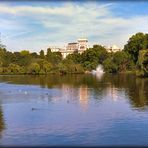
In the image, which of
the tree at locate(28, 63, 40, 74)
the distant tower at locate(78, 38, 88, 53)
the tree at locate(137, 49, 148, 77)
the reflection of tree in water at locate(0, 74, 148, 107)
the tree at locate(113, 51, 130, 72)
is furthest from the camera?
the distant tower at locate(78, 38, 88, 53)

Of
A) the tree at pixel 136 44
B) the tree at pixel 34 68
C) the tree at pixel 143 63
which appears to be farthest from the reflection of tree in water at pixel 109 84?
the tree at pixel 136 44

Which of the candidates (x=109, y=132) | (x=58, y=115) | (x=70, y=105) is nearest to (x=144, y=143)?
(x=109, y=132)

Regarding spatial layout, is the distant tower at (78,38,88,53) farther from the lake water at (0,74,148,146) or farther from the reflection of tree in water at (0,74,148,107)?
the lake water at (0,74,148,146)

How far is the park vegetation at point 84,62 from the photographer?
6209cm

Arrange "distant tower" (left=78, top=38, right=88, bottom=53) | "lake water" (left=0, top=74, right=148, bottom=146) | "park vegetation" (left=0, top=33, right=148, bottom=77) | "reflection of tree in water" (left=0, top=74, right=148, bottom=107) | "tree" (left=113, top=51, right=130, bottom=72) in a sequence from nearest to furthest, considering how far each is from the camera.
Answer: "lake water" (left=0, top=74, right=148, bottom=146)
"reflection of tree in water" (left=0, top=74, right=148, bottom=107)
"park vegetation" (left=0, top=33, right=148, bottom=77)
"tree" (left=113, top=51, right=130, bottom=72)
"distant tower" (left=78, top=38, right=88, bottom=53)

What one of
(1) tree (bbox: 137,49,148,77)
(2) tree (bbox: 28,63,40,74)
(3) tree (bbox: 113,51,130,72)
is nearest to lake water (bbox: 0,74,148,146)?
(1) tree (bbox: 137,49,148,77)

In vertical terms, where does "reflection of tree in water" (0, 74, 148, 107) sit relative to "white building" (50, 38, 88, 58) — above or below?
below

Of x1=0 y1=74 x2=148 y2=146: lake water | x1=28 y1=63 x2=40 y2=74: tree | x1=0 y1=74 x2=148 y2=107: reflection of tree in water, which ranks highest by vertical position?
x1=28 y1=63 x2=40 y2=74: tree

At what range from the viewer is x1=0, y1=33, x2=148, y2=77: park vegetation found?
62094 mm

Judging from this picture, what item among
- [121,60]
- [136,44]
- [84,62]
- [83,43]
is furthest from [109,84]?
[83,43]

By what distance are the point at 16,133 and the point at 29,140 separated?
3.99 ft

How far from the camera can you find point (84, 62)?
250 feet

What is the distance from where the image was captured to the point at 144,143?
11664 millimetres

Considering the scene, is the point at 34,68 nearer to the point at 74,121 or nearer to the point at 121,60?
the point at 121,60
